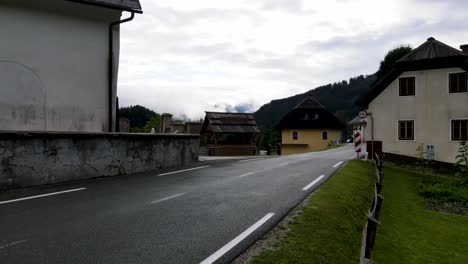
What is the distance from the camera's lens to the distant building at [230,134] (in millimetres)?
32753

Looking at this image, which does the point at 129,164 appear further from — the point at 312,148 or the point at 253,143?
the point at 312,148

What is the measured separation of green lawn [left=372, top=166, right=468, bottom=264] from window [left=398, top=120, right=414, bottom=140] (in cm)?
1030

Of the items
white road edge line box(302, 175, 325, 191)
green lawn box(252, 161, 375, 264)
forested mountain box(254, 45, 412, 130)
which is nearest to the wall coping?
white road edge line box(302, 175, 325, 191)

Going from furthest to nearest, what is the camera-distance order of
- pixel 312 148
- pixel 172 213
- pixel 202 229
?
pixel 312 148
pixel 172 213
pixel 202 229

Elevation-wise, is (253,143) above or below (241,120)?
below

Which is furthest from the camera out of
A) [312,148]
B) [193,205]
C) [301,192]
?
[312,148]

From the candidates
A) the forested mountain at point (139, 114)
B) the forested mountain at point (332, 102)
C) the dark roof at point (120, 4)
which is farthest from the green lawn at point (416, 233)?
the forested mountain at point (332, 102)

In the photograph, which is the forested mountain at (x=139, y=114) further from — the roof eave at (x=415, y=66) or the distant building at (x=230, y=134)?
the roof eave at (x=415, y=66)

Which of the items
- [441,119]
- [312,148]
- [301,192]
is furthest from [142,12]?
[312,148]

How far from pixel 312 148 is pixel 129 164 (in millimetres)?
54072

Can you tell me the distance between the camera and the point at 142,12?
1311 centimetres

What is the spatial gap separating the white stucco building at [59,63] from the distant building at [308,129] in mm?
52798

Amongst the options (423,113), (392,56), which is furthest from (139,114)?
(423,113)

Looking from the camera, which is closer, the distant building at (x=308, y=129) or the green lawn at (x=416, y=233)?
the green lawn at (x=416, y=233)
